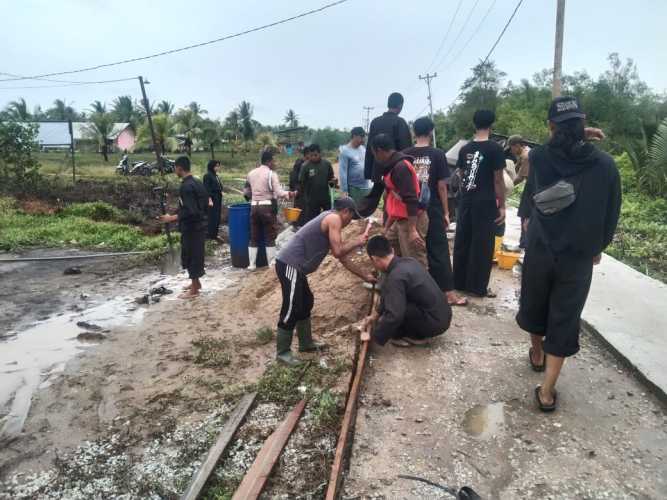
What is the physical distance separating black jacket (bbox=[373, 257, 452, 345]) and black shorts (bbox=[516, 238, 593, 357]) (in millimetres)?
1026

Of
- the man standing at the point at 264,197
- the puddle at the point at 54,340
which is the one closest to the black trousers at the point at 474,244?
the man standing at the point at 264,197

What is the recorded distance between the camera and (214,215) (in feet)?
32.5

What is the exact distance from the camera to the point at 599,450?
302 centimetres

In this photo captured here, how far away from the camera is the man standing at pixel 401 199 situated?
4570mm

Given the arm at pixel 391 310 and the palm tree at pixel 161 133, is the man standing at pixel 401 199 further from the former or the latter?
the palm tree at pixel 161 133

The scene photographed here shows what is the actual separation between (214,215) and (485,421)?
25.0 feet

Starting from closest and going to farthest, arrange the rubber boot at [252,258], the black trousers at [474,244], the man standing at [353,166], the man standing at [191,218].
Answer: the black trousers at [474,244]
the man standing at [191,218]
the man standing at [353,166]
the rubber boot at [252,258]

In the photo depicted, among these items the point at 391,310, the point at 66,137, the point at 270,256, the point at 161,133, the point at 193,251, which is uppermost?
the point at 66,137

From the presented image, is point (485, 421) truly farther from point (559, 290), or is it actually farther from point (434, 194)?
point (434, 194)

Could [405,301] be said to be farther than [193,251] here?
No

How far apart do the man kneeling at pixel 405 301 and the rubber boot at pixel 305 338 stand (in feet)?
1.83

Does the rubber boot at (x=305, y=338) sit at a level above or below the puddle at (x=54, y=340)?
above

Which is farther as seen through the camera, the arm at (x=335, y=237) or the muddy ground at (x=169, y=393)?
the arm at (x=335, y=237)

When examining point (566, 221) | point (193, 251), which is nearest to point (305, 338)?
point (566, 221)
